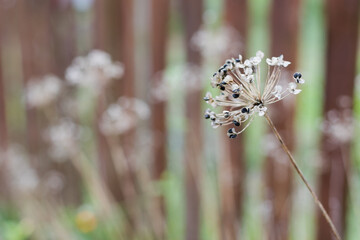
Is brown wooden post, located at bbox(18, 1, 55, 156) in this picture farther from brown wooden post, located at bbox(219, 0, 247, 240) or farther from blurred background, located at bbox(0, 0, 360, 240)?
brown wooden post, located at bbox(219, 0, 247, 240)

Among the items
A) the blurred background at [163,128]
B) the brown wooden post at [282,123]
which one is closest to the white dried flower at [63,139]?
the blurred background at [163,128]

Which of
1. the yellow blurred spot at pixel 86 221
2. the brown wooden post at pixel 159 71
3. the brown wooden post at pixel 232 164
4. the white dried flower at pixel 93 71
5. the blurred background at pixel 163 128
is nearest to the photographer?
the white dried flower at pixel 93 71

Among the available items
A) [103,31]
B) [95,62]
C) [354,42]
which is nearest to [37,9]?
[103,31]

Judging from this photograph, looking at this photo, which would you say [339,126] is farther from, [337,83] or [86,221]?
[86,221]

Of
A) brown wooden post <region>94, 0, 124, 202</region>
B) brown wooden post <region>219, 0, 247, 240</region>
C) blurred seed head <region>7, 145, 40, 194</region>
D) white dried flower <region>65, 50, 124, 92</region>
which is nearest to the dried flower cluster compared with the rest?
white dried flower <region>65, 50, 124, 92</region>

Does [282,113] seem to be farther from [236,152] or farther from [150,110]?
[150,110]

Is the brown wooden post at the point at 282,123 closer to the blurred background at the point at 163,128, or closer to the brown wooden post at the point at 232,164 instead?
the blurred background at the point at 163,128
